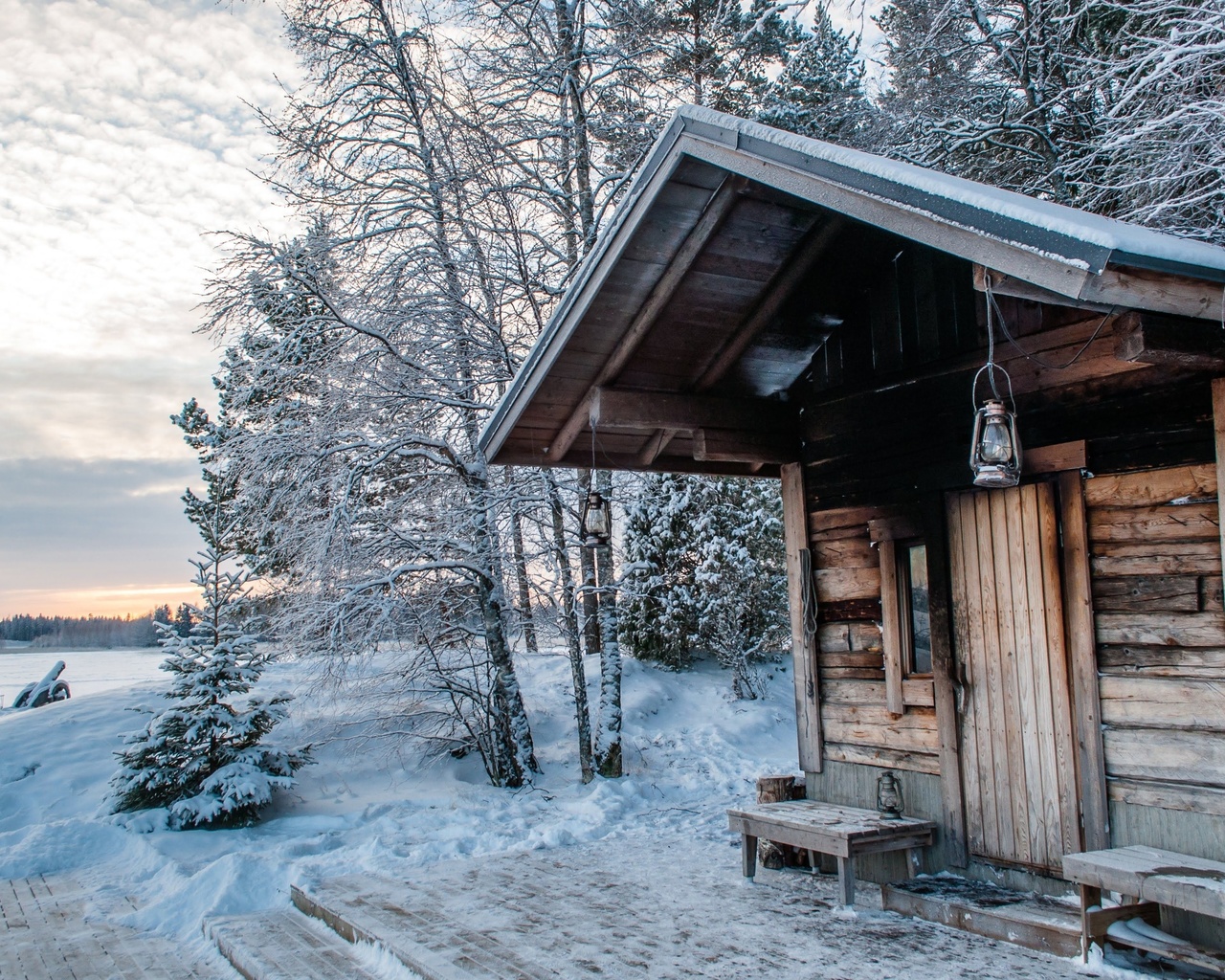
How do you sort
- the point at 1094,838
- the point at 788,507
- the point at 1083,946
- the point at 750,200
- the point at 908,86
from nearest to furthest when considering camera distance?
the point at 1083,946 → the point at 1094,838 → the point at 750,200 → the point at 788,507 → the point at 908,86

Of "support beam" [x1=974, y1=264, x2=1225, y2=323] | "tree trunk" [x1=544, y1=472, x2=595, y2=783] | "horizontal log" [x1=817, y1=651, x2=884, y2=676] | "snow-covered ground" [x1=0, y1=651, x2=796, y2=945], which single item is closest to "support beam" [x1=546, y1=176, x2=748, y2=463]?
"support beam" [x1=974, y1=264, x2=1225, y2=323]

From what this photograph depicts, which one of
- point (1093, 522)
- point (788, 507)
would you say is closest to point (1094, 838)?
point (1093, 522)

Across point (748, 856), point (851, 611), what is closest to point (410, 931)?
point (748, 856)

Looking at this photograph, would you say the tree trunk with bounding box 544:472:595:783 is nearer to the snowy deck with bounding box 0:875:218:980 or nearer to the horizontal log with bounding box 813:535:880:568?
the horizontal log with bounding box 813:535:880:568

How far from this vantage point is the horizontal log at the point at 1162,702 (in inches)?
165

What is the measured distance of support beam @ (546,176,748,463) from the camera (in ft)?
16.8

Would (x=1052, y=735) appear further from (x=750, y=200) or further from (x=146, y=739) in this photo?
(x=146, y=739)

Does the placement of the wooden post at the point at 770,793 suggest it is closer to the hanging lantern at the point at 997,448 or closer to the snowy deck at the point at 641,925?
the snowy deck at the point at 641,925

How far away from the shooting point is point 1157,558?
14.6ft

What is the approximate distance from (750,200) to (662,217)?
0.52m

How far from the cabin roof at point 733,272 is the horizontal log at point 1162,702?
184cm

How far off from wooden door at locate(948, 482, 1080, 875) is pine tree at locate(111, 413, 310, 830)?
6.90 metres

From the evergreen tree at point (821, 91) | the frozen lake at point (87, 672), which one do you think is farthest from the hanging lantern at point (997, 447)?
the frozen lake at point (87, 672)

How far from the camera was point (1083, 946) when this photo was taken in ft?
13.8
